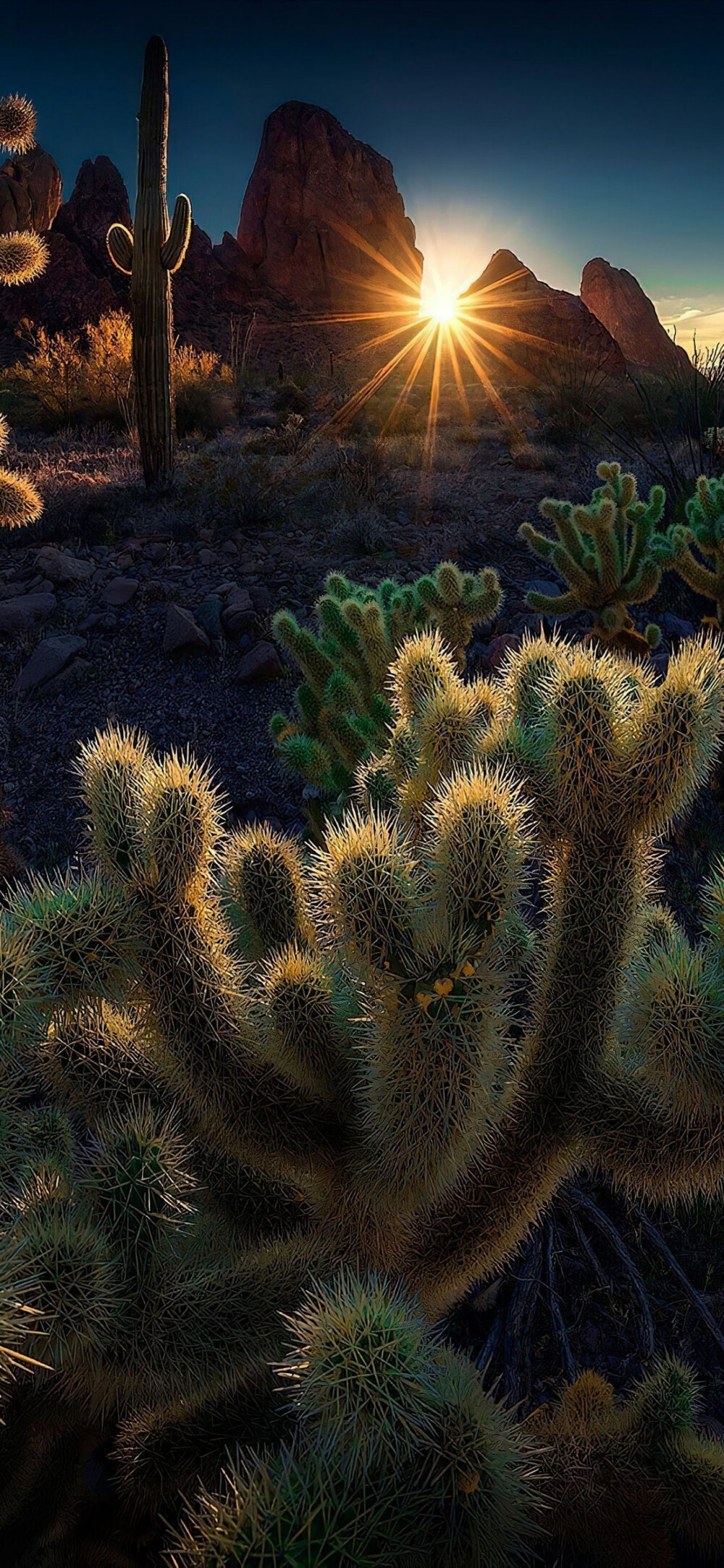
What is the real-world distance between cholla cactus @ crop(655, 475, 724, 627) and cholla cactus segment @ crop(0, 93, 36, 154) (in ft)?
13.3

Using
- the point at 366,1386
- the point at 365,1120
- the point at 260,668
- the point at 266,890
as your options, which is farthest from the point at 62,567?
the point at 366,1386

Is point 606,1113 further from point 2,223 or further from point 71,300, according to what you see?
point 71,300

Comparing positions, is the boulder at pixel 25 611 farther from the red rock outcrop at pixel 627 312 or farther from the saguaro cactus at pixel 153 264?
the red rock outcrop at pixel 627 312

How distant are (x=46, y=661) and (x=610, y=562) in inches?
157

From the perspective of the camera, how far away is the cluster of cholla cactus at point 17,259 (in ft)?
10.7

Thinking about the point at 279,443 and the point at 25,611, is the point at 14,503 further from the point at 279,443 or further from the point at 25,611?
the point at 279,443

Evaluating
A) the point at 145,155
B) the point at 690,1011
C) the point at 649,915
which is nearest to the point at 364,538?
the point at 145,155

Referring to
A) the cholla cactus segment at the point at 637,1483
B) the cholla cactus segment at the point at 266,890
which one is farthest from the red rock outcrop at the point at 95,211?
the cholla cactus segment at the point at 637,1483

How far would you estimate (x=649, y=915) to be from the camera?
6.56ft

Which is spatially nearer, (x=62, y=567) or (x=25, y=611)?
(x=25, y=611)

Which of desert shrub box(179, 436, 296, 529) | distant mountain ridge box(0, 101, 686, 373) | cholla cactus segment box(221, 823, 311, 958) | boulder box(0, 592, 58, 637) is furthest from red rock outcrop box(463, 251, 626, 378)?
cholla cactus segment box(221, 823, 311, 958)

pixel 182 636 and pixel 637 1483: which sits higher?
pixel 182 636

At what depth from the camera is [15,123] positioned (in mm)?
3445

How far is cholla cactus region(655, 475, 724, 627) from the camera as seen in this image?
17.7ft
